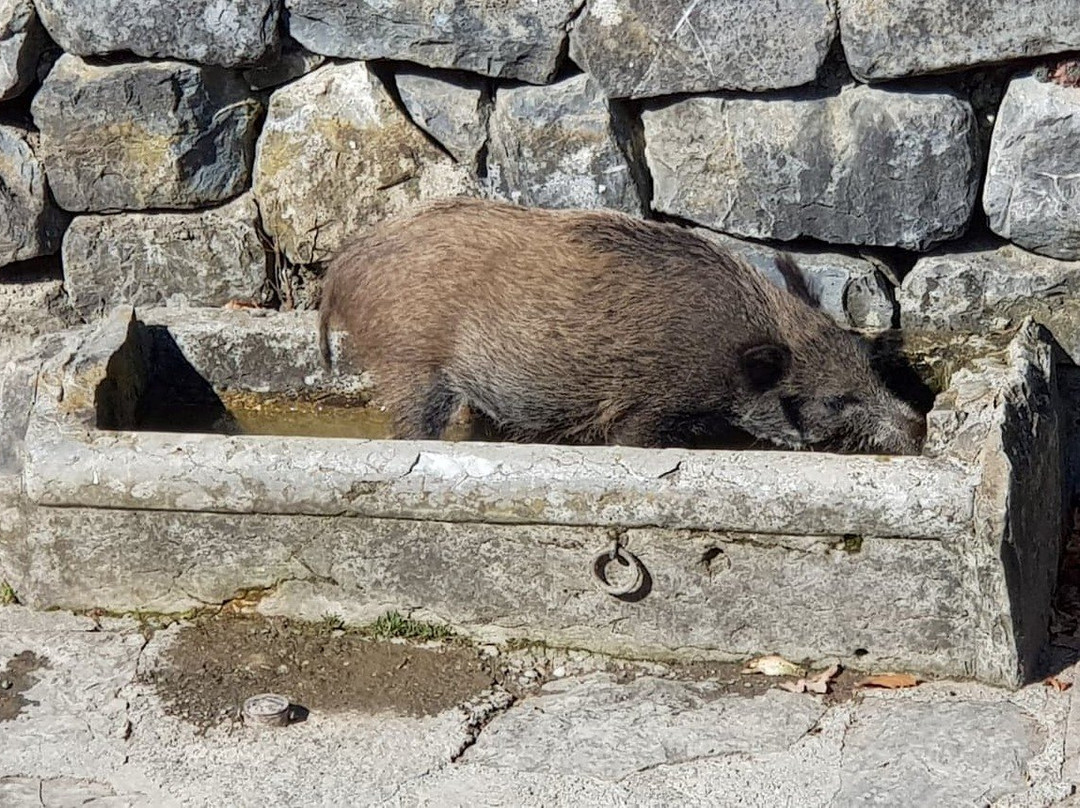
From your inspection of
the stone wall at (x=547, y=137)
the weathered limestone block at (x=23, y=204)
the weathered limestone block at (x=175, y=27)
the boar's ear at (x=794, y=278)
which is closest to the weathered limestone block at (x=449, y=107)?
the stone wall at (x=547, y=137)

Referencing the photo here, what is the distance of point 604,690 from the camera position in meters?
4.52

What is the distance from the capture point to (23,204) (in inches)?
230

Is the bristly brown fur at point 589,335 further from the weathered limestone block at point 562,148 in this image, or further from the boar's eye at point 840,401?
the weathered limestone block at point 562,148

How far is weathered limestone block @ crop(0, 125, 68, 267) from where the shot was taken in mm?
5793

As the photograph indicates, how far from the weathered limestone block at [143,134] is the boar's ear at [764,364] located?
74.0 inches

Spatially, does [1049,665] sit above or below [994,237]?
below

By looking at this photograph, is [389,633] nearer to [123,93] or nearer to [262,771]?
[262,771]

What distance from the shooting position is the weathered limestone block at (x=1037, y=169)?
16.6 ft

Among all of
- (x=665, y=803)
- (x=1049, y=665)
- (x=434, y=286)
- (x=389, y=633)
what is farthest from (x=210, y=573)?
(x=1049, y=665)

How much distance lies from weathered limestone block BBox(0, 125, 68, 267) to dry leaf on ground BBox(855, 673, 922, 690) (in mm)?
3168

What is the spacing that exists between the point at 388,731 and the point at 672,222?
2.08 metres

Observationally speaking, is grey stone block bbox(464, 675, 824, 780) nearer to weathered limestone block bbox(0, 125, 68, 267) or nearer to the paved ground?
the paved ground

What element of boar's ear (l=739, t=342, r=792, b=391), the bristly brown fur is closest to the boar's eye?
the bristly brown fur

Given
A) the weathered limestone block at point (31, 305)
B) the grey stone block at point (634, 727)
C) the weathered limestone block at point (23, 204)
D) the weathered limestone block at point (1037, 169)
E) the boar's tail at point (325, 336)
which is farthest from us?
the weathered limestone block at point (31, 305)
